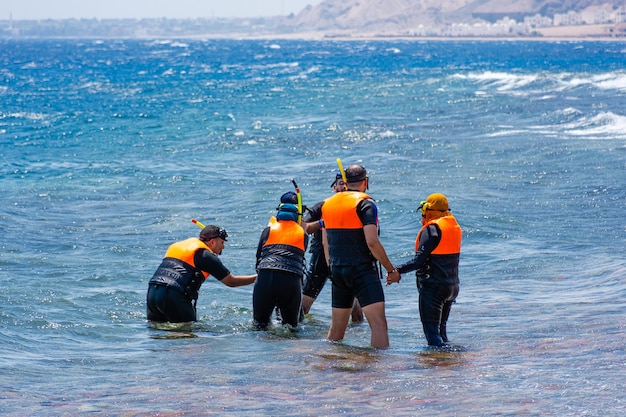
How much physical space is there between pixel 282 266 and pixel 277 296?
0.38 meters

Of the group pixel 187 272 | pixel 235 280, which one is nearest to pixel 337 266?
pixel 235 280

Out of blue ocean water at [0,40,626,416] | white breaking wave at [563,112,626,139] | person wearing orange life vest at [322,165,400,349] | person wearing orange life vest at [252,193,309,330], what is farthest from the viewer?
white breaking wave at [563,112,626,139]

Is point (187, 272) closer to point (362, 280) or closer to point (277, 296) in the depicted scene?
point (277, 296)

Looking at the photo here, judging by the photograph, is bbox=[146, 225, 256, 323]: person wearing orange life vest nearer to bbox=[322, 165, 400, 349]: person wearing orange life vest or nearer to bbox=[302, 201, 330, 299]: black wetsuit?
bbox=[302, 201, 330, 299]: black wetsuit

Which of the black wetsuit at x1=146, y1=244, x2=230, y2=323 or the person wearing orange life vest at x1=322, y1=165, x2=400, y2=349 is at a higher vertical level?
the person wearing orange life vest at x1=322, y1=165, x2=400, y2=349

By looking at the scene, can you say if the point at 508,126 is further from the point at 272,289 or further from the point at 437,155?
the point at 272,289

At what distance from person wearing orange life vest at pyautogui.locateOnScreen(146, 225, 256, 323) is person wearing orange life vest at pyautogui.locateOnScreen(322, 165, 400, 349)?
148cm

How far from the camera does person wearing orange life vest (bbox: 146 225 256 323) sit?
10164 mm

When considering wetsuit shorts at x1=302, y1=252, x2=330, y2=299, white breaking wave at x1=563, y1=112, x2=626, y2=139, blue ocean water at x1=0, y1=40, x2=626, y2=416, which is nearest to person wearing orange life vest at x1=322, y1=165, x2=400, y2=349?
blue ocean water at x1=0, y1=40, x2=626, y2=416

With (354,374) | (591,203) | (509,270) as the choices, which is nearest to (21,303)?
(354,374)

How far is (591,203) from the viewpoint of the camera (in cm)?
2006

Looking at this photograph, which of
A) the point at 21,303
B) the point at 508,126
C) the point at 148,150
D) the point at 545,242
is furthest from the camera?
the point at 508,126

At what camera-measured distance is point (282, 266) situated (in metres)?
9.98

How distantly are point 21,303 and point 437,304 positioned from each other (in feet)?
18.6
